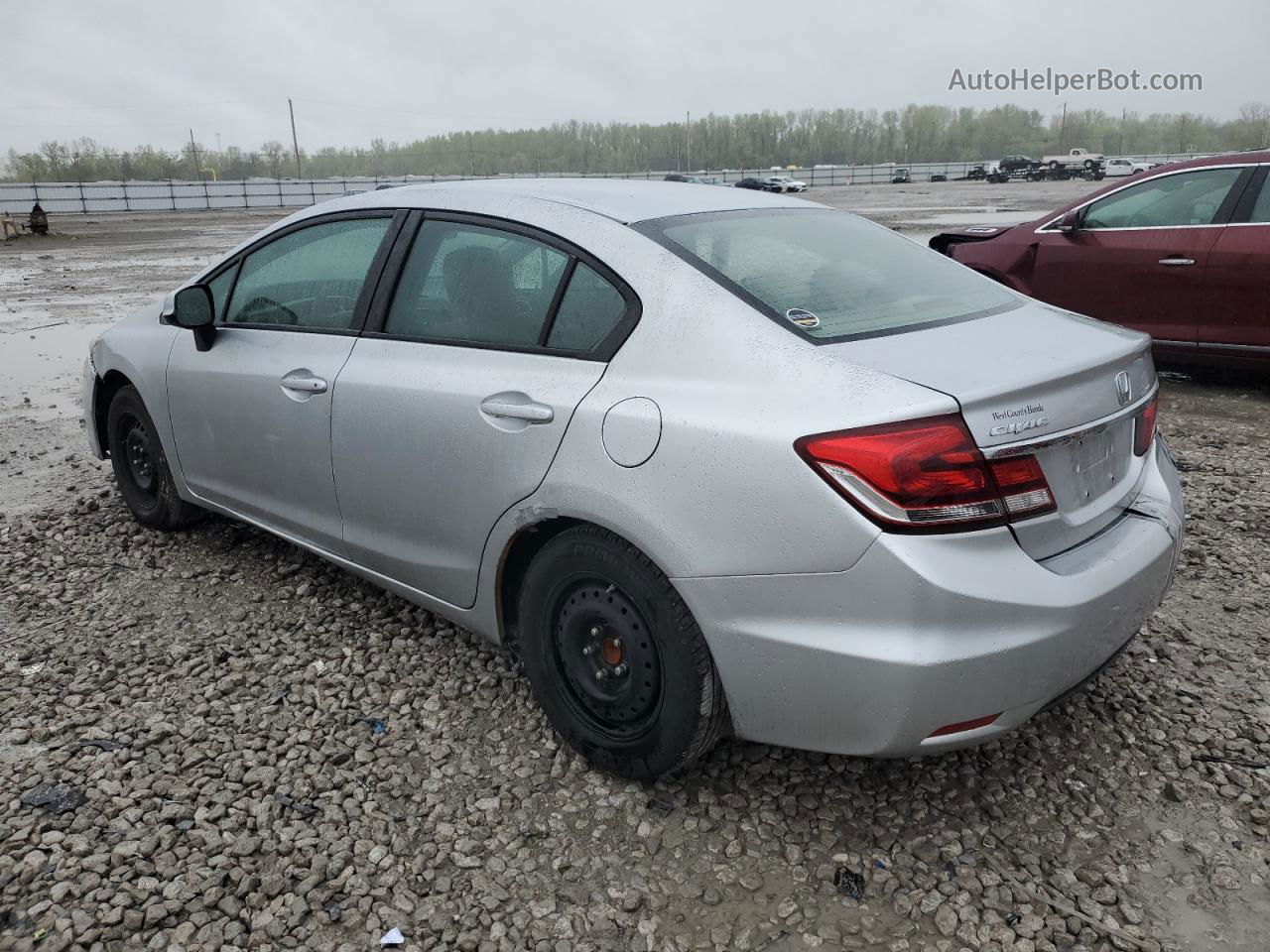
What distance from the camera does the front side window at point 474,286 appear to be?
2863 millimetres

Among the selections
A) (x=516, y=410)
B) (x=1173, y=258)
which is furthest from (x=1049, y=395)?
(x=1173, y=258)

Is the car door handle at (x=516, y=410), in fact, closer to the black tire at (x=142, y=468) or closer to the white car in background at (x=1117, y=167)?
the black tire at (x=142, y=468)

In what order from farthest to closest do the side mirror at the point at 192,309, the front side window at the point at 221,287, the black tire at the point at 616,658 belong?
the front side window at the point at 221,287 → the side mirror at the point at 192,309 → the black tire at the point at 616,658

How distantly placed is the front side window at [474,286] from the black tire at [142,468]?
5.93 ft

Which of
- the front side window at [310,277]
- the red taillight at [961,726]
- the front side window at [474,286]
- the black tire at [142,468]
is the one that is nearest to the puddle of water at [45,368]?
the black tire at [142,468]

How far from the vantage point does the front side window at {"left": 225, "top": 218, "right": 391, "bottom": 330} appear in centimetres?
344

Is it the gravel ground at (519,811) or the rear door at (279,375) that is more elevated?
the rear door at (279,375)

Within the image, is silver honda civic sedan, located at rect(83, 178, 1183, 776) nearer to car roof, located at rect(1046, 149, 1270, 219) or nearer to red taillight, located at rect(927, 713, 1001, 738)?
red taillight, located at rect(927, 713, 1001, 738)

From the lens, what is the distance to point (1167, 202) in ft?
22.4

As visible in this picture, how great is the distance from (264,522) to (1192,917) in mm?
3216

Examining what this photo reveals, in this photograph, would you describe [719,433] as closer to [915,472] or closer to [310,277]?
[915,472]

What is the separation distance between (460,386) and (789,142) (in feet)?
475

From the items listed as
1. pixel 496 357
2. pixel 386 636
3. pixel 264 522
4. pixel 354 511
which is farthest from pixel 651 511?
pixel 264 522

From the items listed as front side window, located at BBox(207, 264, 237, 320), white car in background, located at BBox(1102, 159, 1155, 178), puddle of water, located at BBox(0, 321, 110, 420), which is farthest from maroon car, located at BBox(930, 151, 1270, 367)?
white car in background, located at BBox(1102, 159, 1155, 178)
